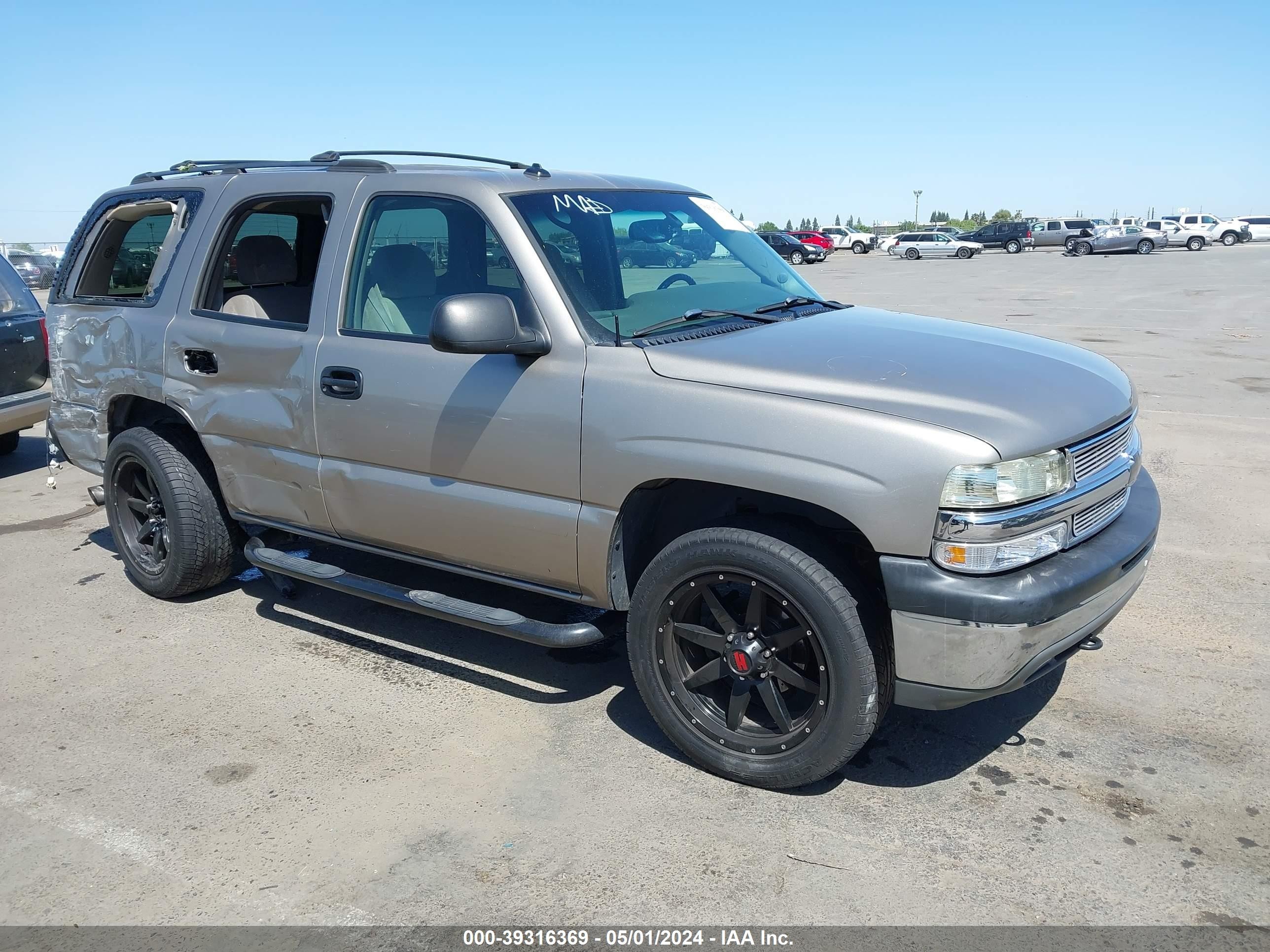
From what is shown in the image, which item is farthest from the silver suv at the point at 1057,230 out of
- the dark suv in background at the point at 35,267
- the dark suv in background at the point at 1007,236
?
the dark suv in background at the point at 35,267

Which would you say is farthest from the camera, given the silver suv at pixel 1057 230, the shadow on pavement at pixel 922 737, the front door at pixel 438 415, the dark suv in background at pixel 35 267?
the silver suv at pixel 1057 230

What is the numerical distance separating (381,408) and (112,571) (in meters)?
2.75

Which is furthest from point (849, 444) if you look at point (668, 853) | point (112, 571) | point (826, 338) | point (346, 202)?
point (112, 571)

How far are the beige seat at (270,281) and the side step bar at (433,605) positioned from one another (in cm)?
112

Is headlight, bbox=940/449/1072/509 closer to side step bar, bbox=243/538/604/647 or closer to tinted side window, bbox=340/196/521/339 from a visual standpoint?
side step bar, bbox=243/538/604/647

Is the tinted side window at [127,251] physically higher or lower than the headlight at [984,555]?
higher

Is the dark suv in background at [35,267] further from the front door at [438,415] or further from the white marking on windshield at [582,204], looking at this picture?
the white marking on windshield at [582,204]

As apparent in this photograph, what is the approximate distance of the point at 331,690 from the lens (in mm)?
4246

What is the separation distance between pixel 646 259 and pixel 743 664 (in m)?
1.69

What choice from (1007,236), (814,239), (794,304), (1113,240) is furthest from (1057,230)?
(794,304)

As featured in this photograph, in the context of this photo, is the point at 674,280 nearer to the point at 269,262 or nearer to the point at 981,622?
the point at 981,622

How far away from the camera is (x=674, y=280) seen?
13.4 feet

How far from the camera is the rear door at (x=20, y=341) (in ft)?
25.4

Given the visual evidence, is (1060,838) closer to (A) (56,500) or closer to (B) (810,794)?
(B) (810,794)
